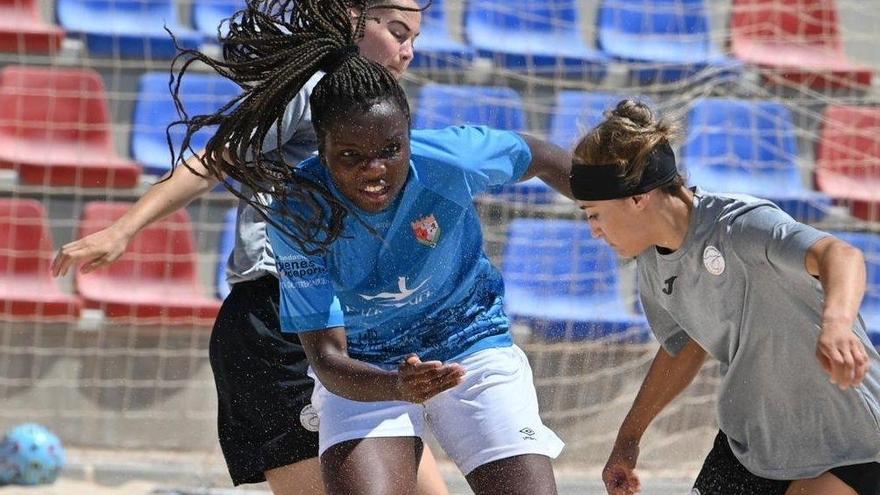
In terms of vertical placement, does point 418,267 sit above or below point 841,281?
below

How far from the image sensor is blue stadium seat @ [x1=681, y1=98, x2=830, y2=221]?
7031 millimetres

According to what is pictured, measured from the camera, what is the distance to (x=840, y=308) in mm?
2494

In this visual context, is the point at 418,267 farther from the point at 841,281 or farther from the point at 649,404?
the point at 841,281

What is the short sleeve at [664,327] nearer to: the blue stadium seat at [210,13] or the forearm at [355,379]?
the forearm at [355,379]

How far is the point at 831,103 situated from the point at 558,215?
1792mm

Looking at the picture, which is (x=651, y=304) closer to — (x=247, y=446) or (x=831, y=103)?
(x=247, y=446)

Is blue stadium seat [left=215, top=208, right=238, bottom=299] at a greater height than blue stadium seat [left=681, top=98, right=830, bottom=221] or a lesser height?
lesser

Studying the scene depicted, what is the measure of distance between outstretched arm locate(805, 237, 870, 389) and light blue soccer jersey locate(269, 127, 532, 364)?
0.80m

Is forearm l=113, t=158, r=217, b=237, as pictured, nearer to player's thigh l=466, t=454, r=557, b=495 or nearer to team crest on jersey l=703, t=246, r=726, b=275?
player's thigh l=466, t=454, r=557, b=495

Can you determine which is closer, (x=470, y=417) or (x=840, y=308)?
(x=840, y=308)

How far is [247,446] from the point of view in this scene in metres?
3.63

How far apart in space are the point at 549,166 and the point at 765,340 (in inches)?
26.6

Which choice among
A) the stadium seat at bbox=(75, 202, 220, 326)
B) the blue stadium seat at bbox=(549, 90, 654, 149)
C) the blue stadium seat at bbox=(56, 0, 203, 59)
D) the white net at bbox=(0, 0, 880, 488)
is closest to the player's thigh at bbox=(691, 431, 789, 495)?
the white net at bbox=(0, 0, 880, 488)

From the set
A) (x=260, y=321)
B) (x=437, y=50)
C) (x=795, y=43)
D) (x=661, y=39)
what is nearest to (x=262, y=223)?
(x=260, y=321)
